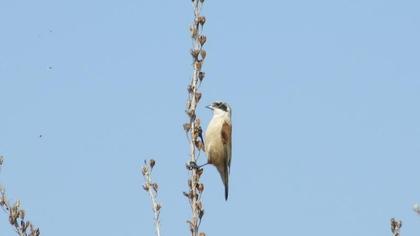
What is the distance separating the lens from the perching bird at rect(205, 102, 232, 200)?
8.64 m

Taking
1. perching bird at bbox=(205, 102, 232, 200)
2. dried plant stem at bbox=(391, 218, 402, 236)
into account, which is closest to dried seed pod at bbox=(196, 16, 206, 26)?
dried plant stem at bbox=(391, 218, 402, 236)

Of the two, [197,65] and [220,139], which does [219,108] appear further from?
[197,65]

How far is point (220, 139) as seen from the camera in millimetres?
8789

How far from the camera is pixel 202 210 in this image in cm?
468

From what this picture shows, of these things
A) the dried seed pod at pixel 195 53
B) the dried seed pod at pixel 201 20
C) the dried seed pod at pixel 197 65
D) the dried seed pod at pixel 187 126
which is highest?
the dried seed pod at pixel 201 20

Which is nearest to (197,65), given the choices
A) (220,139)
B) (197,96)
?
(197,96)

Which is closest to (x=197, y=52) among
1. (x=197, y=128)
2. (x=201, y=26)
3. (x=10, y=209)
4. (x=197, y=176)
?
(x=201, y=26)

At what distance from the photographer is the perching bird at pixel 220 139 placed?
28.3 feet

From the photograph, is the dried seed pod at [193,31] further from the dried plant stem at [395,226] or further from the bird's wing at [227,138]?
the bird's wing at [227,138]

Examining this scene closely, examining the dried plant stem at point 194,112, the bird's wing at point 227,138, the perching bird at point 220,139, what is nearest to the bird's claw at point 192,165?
the dried plant stem at point 194,112

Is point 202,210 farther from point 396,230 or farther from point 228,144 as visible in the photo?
point 228,144

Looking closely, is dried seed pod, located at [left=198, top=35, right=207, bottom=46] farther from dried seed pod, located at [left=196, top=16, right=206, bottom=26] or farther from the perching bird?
the perching bird

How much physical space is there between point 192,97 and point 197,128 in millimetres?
232

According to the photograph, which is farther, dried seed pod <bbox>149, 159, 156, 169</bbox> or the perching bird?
the perching bird
